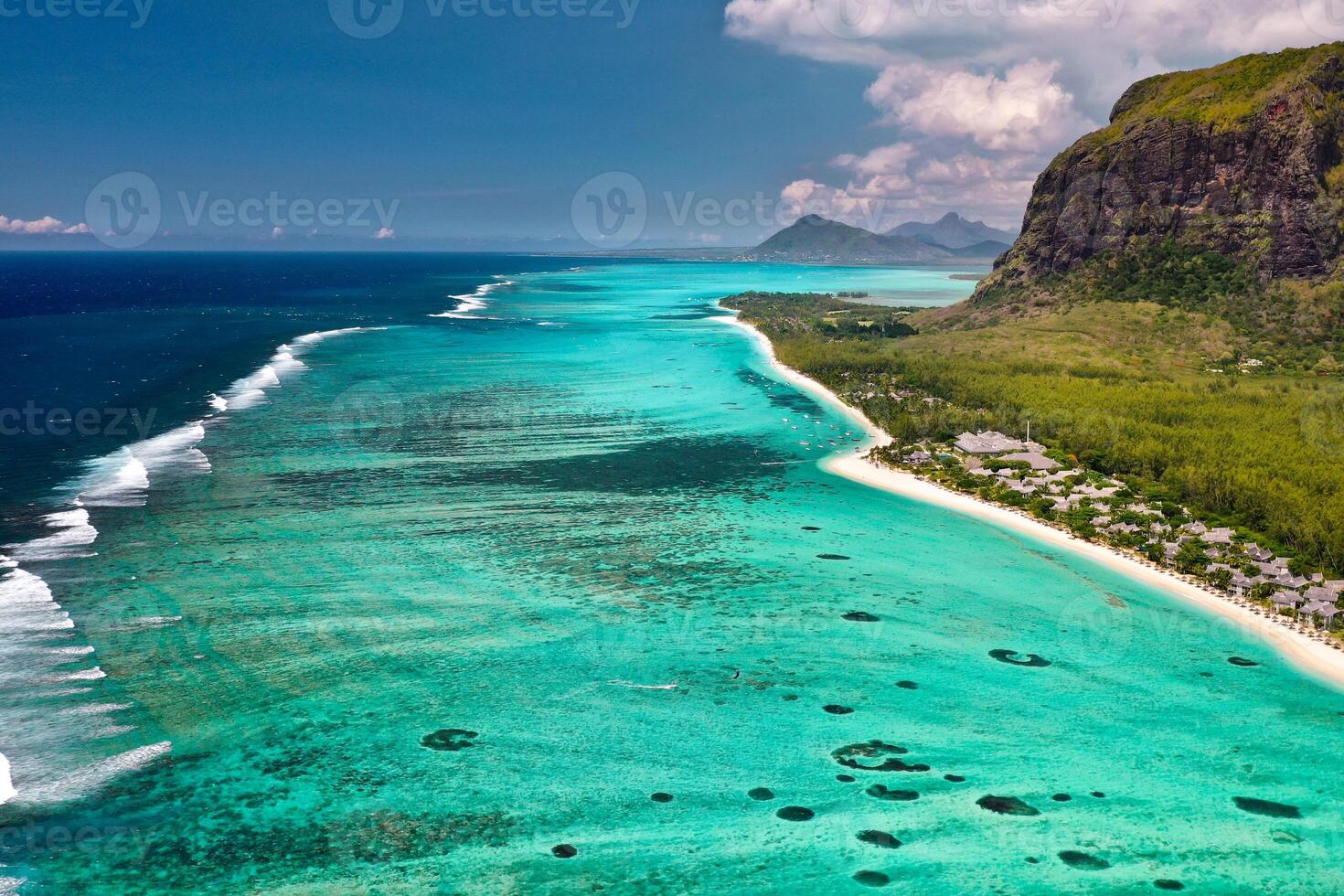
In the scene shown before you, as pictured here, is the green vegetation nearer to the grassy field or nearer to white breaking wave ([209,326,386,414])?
the grassy field

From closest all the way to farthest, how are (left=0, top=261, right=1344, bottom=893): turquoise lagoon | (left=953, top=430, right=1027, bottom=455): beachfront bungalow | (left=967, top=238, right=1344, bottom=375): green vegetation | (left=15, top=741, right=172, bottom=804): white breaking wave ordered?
(left=0, top=261, right=1344, bottom=893): turquoise lagoon
(left=15, top=741, right=172, bottom=804): white breaking wave
(left=953, top=430, right=1027, bottom=455): beachfront bungalow
(left=967, top=238, right=1344, bottom=375): green vegetation

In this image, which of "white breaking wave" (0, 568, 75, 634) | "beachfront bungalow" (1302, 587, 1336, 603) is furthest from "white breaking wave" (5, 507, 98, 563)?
"beachfront bungalow" (1302, 587, 1336, 603)

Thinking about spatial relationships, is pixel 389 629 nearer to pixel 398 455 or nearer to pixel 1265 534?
pixel 398 455

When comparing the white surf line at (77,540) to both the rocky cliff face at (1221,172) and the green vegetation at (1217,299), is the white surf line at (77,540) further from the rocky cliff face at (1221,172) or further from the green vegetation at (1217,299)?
the rocky cliff face at (1221,172)

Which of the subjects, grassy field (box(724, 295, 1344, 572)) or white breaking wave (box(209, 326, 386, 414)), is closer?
grassy field (box(724, 295, 1344, 572))

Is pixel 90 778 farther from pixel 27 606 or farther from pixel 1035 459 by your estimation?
pixel 1035 459

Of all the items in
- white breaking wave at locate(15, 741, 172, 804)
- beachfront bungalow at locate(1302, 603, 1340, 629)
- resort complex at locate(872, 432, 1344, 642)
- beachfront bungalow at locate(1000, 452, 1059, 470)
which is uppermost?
beachfront bungalow at locate(1000, 452, 1059, 470)

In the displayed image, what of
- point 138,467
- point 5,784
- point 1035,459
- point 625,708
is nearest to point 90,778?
point 5,784
